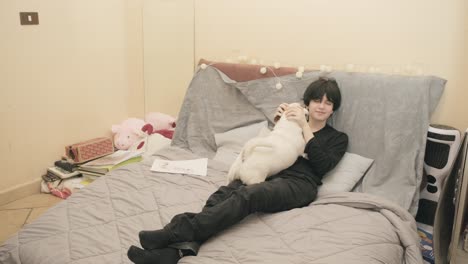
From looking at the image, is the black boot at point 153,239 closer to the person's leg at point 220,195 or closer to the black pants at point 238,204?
the black pants at point 238,204

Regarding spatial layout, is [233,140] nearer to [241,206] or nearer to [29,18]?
[241,206]

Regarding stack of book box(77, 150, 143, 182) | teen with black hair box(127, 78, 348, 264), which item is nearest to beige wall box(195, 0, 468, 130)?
teen with black hair box(127, 78, 348, 264)

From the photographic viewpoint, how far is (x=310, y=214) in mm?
1585

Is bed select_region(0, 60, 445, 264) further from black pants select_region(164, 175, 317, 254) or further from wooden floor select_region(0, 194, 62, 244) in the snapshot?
wooden floor select_region(0, 194, 62, 244)

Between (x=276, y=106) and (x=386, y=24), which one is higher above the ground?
(x=386, y=24)

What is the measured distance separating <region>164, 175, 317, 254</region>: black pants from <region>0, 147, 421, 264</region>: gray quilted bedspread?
4 centimetres

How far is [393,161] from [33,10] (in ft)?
7.78

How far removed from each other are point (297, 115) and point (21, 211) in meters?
1.85

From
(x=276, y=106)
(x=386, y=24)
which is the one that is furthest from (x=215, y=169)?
(x=386, y=24)

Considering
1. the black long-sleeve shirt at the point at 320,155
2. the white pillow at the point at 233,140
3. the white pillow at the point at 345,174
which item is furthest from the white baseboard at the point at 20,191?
the white pillow at the point at 345,174

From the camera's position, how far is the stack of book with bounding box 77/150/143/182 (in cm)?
255

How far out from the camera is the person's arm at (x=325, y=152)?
1803 millimetres

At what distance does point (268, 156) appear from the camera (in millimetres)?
1734

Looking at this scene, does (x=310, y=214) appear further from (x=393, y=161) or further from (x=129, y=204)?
(x=129, y=204)
